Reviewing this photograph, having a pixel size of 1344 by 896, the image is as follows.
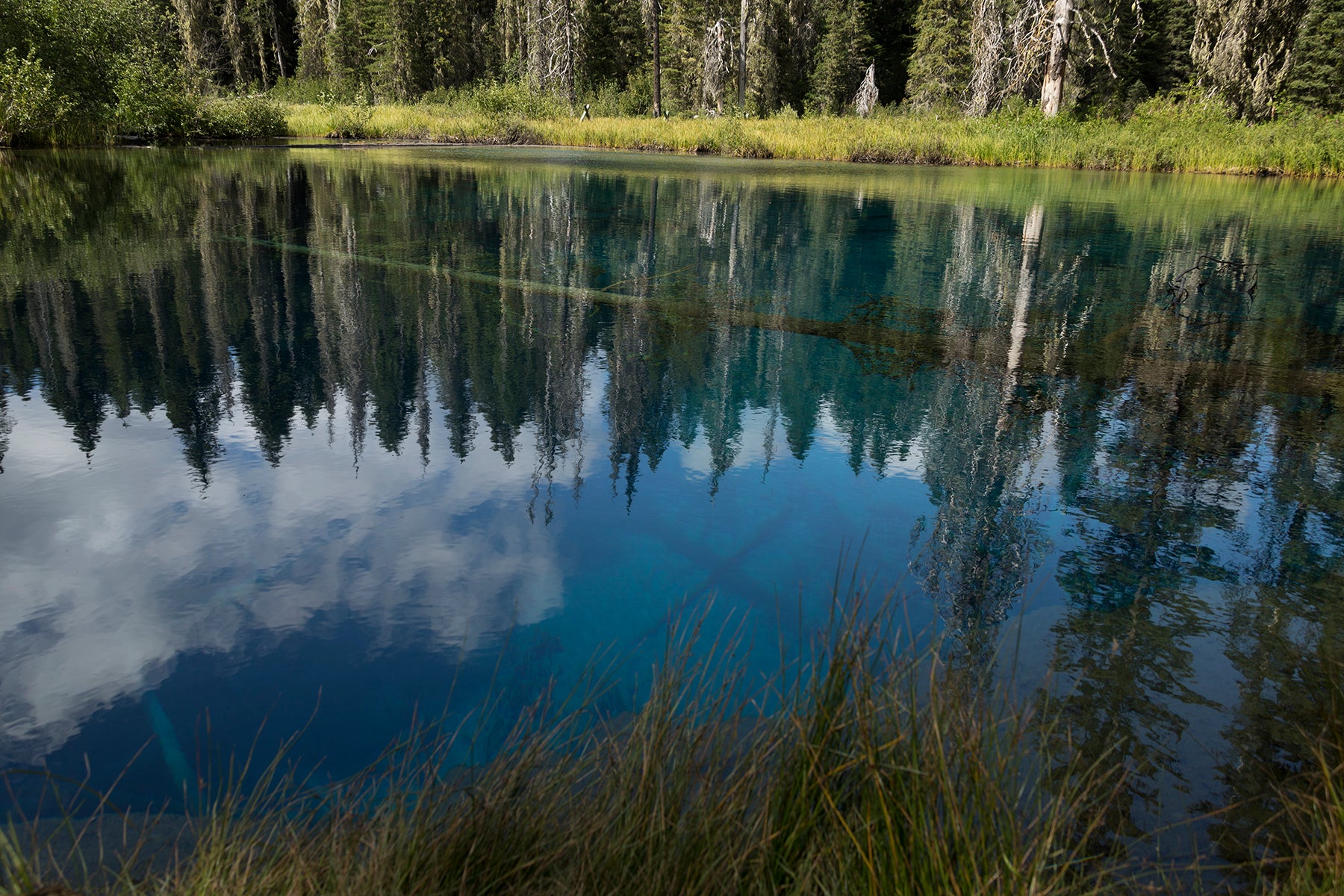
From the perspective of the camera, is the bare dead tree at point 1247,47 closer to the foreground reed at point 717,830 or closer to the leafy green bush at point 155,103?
the foreground reed at point 717,830

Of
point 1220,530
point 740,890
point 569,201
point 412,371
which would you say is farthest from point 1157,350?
point 569,201

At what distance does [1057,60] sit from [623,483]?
23674 millimetres

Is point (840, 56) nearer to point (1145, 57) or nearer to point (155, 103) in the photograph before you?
point (1145, 57)

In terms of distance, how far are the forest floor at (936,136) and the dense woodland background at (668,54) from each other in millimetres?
1367

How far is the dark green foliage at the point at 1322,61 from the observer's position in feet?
88.3

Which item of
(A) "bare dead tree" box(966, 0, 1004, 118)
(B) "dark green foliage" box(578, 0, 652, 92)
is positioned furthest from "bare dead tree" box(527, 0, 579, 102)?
(A) "bare dead tree" box(966, 0, 1004, 118)

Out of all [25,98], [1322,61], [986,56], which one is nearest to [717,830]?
[25,98]

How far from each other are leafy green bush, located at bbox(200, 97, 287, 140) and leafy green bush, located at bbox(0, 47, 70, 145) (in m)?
4.84

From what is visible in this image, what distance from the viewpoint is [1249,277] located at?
8.71 m

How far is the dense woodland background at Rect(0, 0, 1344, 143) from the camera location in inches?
808

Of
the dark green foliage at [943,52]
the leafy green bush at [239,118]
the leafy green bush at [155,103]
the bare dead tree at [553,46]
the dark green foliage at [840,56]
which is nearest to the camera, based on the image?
the leafy green bush at [155,103]

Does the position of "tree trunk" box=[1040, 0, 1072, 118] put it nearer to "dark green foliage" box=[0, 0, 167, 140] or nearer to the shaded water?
the shaded water

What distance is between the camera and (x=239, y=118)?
2491cm

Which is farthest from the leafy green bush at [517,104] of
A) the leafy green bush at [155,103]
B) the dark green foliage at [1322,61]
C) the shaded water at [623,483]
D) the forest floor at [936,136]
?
the dark green foliage at [1322,61]
